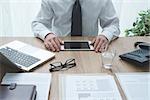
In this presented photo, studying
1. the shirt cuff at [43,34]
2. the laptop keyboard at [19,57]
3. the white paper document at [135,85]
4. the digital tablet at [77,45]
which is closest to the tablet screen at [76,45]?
A: the digital tablet at [77,45]

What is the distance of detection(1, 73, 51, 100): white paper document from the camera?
956 mm

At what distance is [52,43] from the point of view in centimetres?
136

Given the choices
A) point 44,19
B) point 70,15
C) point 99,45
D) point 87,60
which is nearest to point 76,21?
point 70,15

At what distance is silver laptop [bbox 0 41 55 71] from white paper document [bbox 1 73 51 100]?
5cm

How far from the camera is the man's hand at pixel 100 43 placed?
135 cm

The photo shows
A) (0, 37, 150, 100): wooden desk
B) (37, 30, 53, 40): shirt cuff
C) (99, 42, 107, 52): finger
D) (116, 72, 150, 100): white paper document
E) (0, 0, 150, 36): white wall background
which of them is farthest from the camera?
(0, 0, 150, 36): white wall background

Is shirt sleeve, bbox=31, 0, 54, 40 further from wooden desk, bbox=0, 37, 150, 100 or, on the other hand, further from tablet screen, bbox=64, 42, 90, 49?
tablet screen, bbox=64, 42, 90, 49

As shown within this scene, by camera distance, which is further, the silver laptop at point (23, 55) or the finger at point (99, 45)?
the finger at point (99, 45)

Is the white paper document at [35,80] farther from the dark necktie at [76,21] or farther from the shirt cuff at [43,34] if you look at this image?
the dark necktie at [76,21]

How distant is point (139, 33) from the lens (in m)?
1.61

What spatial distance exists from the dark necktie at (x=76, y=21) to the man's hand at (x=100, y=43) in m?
0.19

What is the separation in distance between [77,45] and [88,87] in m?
0.45

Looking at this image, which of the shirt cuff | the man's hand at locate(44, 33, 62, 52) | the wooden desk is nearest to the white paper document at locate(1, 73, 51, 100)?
the wooden desk

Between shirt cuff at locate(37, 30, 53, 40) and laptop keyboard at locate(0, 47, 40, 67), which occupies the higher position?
shirt cuff at locate(37, 30, 53, 40)
